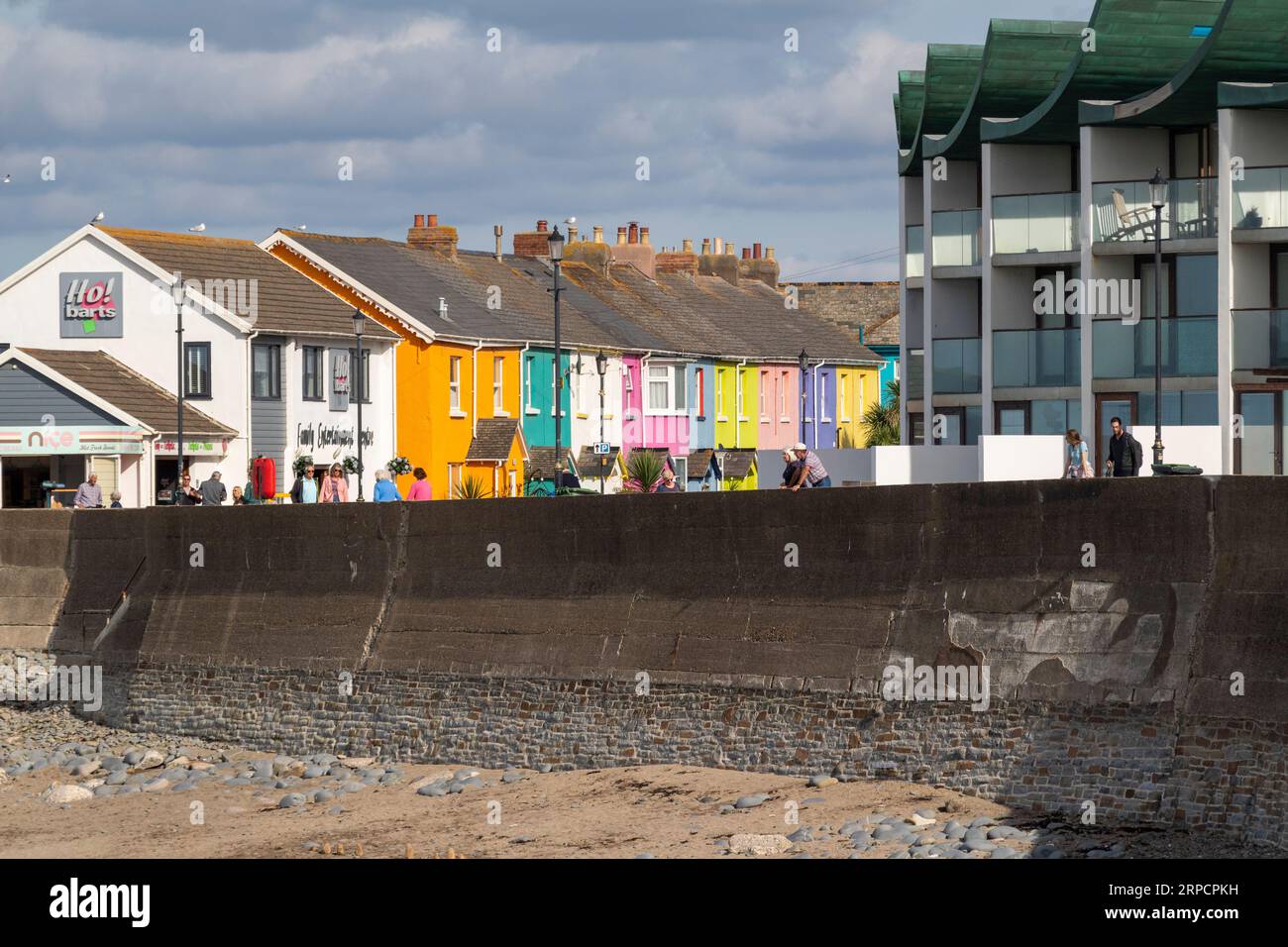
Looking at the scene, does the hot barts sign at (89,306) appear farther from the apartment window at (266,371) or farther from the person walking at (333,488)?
the person walking at (333,488)

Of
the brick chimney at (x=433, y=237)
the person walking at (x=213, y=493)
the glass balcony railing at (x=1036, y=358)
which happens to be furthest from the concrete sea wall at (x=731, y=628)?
the brick chimney at (x=433, y=237)

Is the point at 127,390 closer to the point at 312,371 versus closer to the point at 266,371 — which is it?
the point at 266,371

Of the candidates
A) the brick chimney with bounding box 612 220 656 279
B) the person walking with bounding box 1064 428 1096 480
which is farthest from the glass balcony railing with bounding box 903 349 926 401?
the brick chimney with bounding box 612 220 656 279

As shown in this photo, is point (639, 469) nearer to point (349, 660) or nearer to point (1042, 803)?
point (349, 660)

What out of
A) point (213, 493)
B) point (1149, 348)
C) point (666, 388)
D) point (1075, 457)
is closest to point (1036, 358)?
point (1149, 348)

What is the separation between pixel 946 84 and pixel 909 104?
136 inches

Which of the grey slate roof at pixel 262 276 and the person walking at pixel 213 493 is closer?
the person walking at pixel 213 493

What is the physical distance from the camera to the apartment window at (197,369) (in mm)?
49594

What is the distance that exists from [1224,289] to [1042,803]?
15531 millimetres

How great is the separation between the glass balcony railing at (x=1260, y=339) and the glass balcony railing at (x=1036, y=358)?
360cm

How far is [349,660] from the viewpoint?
27.1 meters

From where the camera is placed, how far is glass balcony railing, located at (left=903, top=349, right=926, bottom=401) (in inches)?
1736

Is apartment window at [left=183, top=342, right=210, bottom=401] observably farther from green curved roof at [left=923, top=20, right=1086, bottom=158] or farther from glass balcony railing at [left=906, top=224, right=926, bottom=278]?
green curved roof at [left=923, top=20, right=1086, bottom=158]
